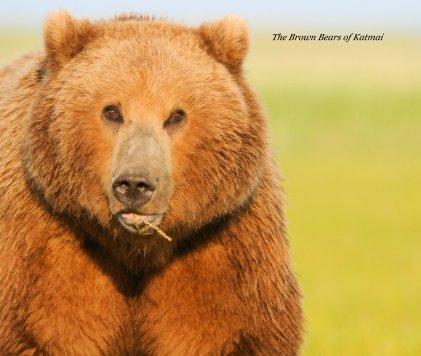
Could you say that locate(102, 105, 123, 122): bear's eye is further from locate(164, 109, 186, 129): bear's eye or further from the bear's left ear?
the bear's left ear

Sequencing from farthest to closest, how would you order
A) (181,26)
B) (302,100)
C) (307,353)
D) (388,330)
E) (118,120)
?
1. (302,100)
2. (388,330)
3. (307,353)
4. (181,26)
5. (118,120)

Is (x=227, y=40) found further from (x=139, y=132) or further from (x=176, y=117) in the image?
(x=139, y=132)

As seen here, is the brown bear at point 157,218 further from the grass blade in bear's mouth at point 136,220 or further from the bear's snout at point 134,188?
the bear's snout at point 134,188

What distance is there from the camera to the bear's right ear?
21.1 ft

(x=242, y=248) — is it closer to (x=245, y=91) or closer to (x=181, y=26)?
(x=245, y=91)

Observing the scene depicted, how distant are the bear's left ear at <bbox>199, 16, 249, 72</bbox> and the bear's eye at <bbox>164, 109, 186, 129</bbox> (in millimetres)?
506

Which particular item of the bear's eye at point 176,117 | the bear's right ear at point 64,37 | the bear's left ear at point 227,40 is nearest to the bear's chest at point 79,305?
the bear's eye at point 176,117

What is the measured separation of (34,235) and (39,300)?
14.6 inches

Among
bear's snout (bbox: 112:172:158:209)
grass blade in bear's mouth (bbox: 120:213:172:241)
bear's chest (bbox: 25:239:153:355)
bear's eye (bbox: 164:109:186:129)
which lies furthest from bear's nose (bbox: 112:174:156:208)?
bear's chest (bbox: 25:239:153:355)

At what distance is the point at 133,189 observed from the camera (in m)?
5.70

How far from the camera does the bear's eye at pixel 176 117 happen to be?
6.20 metres

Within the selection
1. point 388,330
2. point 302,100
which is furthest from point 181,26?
point 302,100

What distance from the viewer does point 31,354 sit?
6344 millimetres

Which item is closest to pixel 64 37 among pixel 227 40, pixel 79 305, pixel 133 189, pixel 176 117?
pixel 176 117
